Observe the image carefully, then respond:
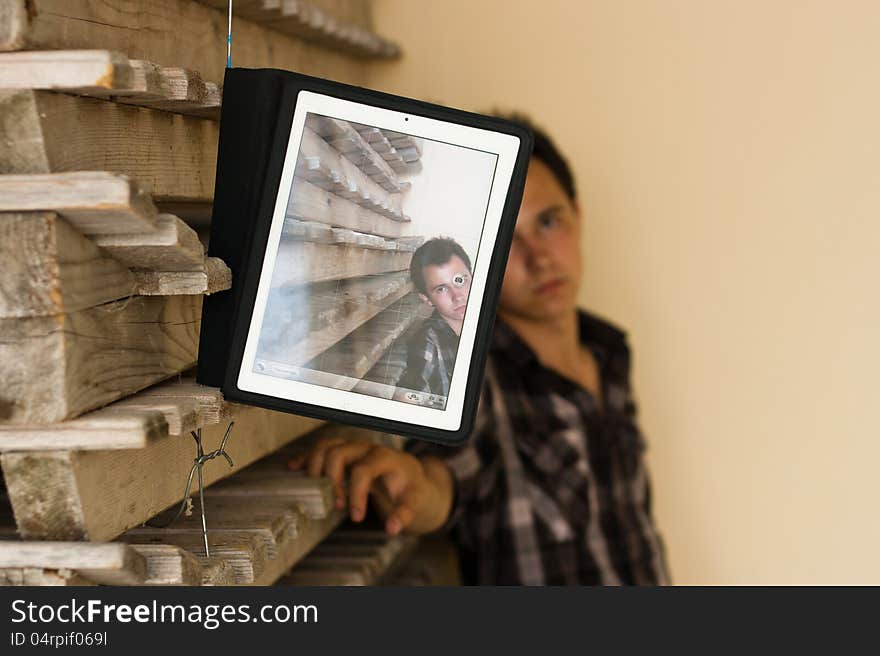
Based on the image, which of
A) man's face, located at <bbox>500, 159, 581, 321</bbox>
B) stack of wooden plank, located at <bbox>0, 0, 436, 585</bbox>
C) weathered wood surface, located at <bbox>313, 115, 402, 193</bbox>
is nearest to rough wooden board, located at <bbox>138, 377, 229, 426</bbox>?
stack of wooden plank, located at <bbox>0, 0, 436, 585</bbox>

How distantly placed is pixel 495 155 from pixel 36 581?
48cm

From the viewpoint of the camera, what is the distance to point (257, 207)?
78 cm

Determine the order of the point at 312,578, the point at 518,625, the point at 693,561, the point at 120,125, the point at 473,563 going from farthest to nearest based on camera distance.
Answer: the point at 693,561 < the point at 473,563 < the point at 312,578 < the point at 518,625 < the point at 120,125

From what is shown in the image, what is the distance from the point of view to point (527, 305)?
1.58 metres

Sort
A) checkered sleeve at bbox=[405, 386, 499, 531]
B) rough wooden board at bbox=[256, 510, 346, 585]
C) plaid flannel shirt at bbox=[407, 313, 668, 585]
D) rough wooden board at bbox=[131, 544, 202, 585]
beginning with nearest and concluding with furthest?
rough wooden board at bbox=[131, 544, 202, 585]
rough wooden board at bbox=[256, 510, 346, 585]
checkered sleeve at bbox=[405, 386, 499, 531]
plaid flannel shirt at bbox=[407, 313, 668, 585]

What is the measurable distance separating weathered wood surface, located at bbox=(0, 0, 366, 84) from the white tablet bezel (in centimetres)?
14

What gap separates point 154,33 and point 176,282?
23 centimetres

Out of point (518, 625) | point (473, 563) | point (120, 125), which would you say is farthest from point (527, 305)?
point (120, 125)

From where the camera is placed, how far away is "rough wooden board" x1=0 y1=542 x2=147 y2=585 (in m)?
Answer: 0.66

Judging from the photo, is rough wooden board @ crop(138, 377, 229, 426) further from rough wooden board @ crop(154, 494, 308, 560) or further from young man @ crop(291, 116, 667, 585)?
young man @ crop(291, 116, 667, 585)

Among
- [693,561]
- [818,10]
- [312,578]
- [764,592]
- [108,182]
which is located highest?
[818,10]

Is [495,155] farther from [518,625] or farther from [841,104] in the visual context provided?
[841,104]

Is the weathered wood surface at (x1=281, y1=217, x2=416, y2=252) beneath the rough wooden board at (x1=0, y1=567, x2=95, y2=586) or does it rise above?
above

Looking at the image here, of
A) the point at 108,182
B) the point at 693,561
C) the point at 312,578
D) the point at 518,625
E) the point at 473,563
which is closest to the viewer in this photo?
the point at 108,182
